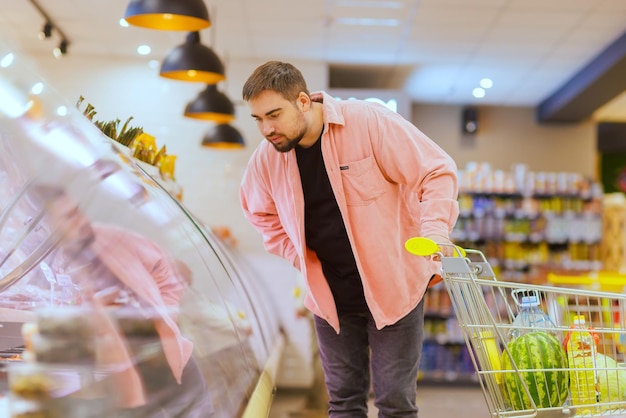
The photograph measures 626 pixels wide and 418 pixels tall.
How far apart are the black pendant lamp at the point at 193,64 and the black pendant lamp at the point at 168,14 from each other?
2.16 ft

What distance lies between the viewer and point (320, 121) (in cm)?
234

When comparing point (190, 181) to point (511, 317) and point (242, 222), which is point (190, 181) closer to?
point (242, 222)

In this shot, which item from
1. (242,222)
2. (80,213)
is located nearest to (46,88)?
(80,213)

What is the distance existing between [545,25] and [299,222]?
555 centimetres

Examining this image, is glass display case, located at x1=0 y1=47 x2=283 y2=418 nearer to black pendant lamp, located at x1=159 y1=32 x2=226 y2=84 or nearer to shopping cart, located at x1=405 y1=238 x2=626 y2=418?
shopping cart, located at x1=405 y1=238 x2=626 y2=418

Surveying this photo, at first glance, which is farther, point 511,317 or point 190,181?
point 190,181

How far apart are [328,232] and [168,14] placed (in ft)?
8.46

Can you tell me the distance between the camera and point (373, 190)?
Result: 2.31m

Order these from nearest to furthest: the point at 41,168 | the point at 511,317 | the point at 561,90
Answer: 1. the point at 41,168
2. the point at 511,317
3. the point at 561,90

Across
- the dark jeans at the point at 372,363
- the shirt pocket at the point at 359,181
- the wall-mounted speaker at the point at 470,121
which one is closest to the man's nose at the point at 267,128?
the shirt pocket at the point at 359,181

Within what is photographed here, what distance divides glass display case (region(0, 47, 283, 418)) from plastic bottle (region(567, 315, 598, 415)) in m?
0.92

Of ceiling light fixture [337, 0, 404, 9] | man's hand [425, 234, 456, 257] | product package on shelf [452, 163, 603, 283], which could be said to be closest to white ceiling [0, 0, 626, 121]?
ceiling light fixture [337, 0, 404, 9]

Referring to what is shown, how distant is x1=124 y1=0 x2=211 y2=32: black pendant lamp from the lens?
436 cm

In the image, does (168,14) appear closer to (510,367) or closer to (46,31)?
(510,367)
